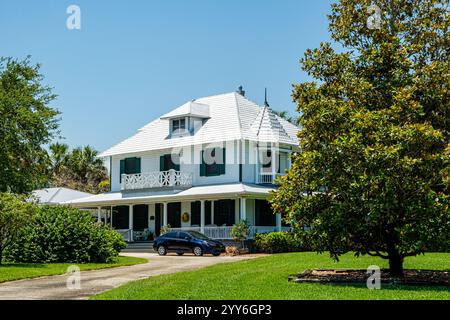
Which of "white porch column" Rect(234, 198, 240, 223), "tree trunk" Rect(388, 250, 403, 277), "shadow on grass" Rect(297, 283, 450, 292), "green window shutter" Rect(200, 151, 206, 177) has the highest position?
"green window shutter" Rect(200, 151, 206, 177)

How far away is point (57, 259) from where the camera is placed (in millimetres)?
24297

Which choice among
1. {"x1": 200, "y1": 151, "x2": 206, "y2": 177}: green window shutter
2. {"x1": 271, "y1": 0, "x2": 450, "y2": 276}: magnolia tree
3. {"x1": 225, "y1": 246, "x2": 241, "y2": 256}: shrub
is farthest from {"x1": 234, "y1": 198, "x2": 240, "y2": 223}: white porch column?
{"x1": 271, "y1": 0, "x2": 450, "y2": 276}: magnolia tree

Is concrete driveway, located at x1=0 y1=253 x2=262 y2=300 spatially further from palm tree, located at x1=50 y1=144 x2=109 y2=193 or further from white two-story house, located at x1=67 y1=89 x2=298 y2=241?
palm tree, located at x1=50 y1=144 x2=109 y2=193

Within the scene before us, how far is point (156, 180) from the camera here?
3759cm

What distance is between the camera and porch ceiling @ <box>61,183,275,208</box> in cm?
3273

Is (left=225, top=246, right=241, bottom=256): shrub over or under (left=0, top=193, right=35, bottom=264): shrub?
under

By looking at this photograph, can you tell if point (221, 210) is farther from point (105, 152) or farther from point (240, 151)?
point (105, 152)

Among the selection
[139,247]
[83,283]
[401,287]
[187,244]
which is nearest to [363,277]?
[401,287]

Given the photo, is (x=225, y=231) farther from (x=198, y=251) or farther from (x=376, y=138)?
(x=376, y=138)

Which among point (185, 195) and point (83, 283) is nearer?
point (83, 283)

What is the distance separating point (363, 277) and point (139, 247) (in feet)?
72.4

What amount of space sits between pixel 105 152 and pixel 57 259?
17730 millimetres

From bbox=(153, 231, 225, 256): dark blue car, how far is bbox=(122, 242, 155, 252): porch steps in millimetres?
3357
